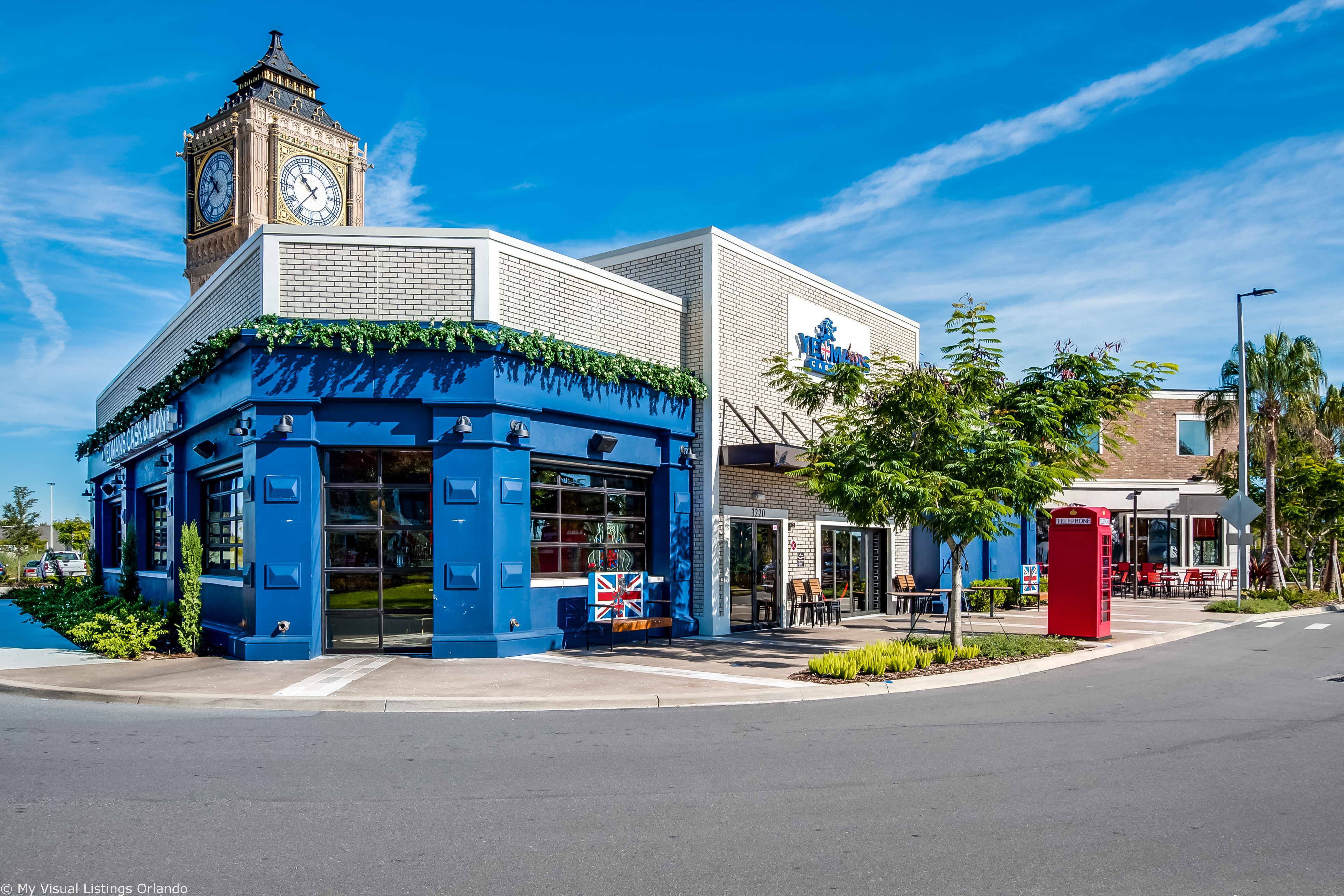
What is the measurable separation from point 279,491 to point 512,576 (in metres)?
3.60

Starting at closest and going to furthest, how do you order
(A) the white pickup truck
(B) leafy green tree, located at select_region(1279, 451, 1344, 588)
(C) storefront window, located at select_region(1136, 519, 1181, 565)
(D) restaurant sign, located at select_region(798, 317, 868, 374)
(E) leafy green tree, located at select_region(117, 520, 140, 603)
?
(E) leafy green tree, located at select_region(117, 520, 140, 603) → (D) restaurant sign, located at select_region(798, 317, 868, 374) → (B) leafy green tree, located at select_region(1279, 451, 1344, 588) → (A) the white pickup truck → (C) storefront window, located at select_region(1136, 519, 1181, 565)

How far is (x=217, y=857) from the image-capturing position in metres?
5.30

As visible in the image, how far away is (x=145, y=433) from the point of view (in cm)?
2095

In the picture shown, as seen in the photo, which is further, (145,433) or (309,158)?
(309,158)

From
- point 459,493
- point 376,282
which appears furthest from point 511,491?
point 376,282

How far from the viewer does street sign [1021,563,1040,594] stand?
25.8 m

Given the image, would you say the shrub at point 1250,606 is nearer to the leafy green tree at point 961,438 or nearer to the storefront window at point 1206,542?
the leafy green tree at point 961,438

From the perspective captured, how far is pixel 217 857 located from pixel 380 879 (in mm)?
1039

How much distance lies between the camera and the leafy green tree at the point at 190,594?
1514cm

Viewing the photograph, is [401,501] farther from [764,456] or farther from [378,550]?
[764,456]

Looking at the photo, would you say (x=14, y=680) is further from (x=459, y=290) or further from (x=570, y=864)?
(x=570, y=864)

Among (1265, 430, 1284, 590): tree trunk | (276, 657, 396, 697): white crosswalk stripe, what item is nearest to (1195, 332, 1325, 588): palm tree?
(1265, 430, 1284, 590): tree trunk

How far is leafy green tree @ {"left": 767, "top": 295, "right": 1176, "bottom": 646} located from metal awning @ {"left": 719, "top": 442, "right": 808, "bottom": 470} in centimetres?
135

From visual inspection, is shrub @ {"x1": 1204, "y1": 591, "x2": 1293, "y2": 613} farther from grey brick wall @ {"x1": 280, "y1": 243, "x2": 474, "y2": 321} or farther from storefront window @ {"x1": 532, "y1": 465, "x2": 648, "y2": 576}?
grey brick wall @ {"x1": 280, "y1": 243, "x2": 474, "y2": 321}
